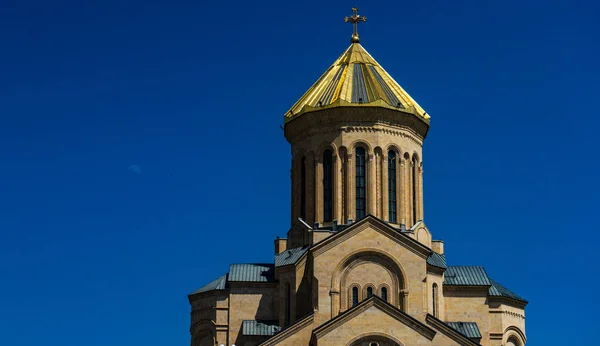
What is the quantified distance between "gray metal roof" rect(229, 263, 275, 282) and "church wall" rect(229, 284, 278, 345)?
1.26 ft

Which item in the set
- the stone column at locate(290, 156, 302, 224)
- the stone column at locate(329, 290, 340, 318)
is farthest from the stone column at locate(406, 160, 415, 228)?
the stone column at locate(329, 290, 340, 318)

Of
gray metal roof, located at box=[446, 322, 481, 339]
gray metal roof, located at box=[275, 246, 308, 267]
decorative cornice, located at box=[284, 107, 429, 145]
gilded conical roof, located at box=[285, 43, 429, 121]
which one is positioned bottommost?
gray metal roof, located at box=[446, 322, 481, 339]

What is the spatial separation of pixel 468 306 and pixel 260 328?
9.27 meters

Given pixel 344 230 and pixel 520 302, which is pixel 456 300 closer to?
pixel 520 302

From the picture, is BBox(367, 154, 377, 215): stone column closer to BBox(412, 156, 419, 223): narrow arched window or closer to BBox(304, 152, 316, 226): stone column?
BBox(412, 156, 419, 223): narrow arched window

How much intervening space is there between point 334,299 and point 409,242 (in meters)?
3.91

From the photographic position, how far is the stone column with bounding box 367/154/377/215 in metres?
52.3

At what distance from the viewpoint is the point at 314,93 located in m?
55.2

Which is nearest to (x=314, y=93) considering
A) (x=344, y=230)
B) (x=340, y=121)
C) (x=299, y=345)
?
(x=340, y=121)

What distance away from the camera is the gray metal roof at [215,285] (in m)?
52.9

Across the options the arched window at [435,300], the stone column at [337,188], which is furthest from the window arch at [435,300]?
the stone column at [337,188]

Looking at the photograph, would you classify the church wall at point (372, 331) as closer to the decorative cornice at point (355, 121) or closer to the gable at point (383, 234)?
the gable at point (383, 234)

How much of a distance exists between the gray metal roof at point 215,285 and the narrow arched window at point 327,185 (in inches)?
215

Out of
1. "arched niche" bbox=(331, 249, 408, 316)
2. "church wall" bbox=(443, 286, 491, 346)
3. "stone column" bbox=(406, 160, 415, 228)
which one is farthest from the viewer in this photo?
"stone column" bbox=(406, 160, 415, 228)
